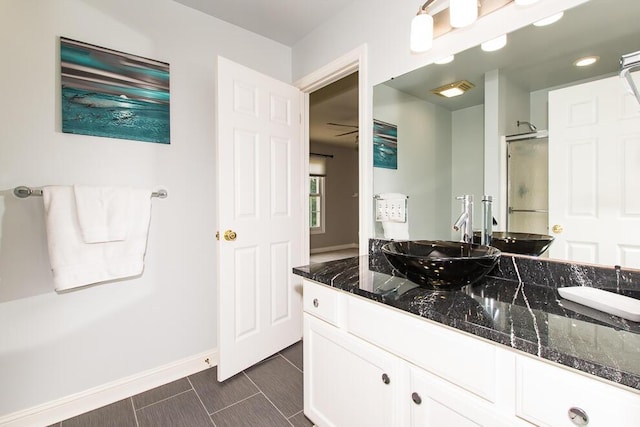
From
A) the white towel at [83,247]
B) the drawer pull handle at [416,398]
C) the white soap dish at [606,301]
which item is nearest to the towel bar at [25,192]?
the white towel at [83,247]

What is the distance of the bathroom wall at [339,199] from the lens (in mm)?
6559

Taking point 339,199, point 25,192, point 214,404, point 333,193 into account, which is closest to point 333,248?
point 339,199

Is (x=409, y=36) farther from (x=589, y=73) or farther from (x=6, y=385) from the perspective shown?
(x=6, y=385)

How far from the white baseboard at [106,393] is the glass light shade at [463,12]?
241cm

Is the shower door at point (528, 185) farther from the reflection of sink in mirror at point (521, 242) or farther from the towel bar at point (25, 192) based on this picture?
the towel bar at point (25, 192)

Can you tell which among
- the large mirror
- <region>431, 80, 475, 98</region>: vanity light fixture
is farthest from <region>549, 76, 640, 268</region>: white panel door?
<region>431, 80, 475, 98</region>: vanity light fixture

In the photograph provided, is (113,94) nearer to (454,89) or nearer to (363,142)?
(363,142)

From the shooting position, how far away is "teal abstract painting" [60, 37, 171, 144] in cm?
154

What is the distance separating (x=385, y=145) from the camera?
1.76 metres

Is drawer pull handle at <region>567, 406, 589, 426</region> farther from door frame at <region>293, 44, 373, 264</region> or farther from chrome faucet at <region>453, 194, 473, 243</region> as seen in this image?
door frame at <region>293, 44, 373, 264</region>

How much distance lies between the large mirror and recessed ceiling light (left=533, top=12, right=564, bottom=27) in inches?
0.5

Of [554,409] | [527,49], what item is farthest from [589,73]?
[554,409]

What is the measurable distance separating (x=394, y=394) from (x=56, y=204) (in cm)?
178

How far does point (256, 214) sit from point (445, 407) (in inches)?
59.6
